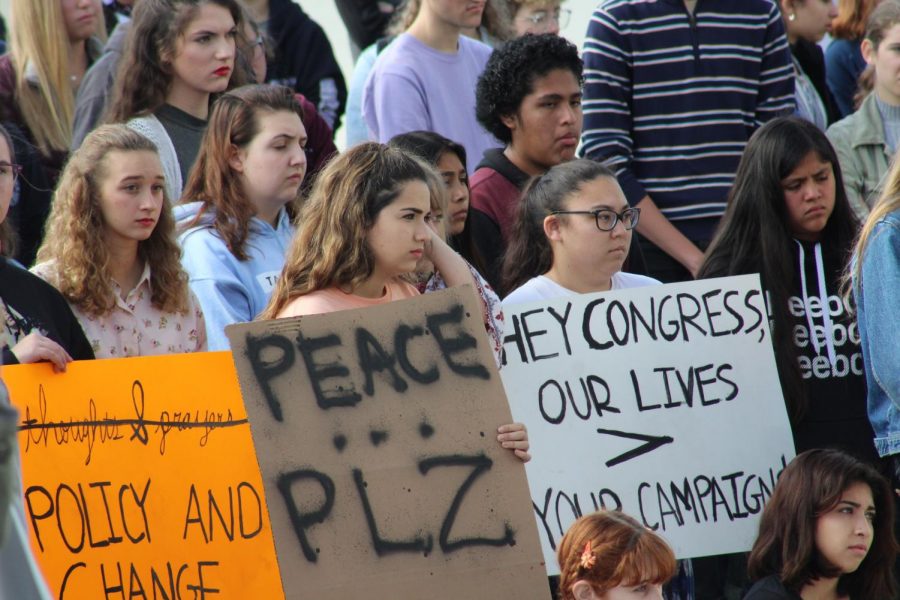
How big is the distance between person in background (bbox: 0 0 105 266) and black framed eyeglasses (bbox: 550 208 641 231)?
223 cm

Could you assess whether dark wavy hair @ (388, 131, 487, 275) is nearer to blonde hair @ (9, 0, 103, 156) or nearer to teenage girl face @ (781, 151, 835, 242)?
teenage girl face @ (781, 151, 835, 242)

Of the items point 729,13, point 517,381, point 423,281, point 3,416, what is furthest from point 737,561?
point 3,416

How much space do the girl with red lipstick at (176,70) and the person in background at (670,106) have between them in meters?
1.66

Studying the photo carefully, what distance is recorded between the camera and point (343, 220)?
4090 mm

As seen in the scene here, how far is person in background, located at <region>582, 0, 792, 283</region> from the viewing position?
20.1ft

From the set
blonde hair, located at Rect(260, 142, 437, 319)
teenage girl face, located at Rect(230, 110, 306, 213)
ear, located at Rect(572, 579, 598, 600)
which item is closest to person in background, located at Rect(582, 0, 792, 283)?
teenage girl face, located at Rect(230, 110, 306, 213)

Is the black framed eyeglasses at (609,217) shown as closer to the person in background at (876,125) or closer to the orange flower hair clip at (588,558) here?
the orange flower hair clip at (588,558)

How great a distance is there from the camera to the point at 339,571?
357 centimetres

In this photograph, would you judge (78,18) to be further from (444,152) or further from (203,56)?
(444,152)

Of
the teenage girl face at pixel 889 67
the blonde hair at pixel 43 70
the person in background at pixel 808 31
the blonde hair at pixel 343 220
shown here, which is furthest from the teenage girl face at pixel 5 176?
the person in background at pixel 808 31

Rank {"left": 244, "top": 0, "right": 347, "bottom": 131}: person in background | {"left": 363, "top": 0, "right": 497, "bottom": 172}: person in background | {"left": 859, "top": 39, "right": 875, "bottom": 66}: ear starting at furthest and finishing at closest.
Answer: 1. {"left": 244, "top": 0, "right": 347, "bottom": 131}: person in background
2. {"left": 859, "top": 39, "right": 875, "bottom": 66}: ear
3. {"left": 363, "top": 0, "right": 497, "bottom": 172}: person in background

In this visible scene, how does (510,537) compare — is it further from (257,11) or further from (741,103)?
(257,11)

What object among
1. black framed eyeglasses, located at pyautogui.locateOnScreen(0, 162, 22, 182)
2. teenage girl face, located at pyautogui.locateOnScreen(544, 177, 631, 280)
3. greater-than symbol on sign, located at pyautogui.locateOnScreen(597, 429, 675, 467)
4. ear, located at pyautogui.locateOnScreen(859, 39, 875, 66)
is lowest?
greater-than symbol on sign, located at pyautogui.locateOnScreen(597, 429, 675, 467)

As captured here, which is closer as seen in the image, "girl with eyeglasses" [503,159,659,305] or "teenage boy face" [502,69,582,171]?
"girl with eyeglasses" [503,159,659,305]
